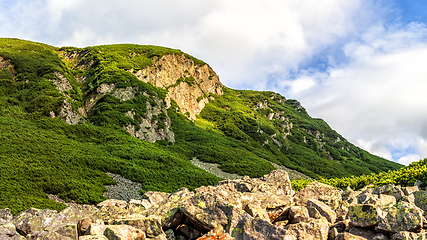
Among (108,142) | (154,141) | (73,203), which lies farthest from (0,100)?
(73,203)

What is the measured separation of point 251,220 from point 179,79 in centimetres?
12291

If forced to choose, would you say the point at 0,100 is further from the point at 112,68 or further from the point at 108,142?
the point at 112,68

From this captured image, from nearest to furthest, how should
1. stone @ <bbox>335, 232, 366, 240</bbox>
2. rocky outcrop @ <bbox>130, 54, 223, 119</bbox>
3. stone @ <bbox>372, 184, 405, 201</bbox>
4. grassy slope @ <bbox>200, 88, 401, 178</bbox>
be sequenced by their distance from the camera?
stone @ <bbox>335, 232, 366, 240</bbox>, stone @ <bbox>372, 184, 405, 201</bbox>, grassy slope @ <bbox>200, 88, 401, 178</bbox>, rocky outcrop @ <bbox>130, 54, 223, 119</bbox>

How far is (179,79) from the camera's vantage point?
12550 centimetres

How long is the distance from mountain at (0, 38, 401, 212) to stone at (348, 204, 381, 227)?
70.8ft

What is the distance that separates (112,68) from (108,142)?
5054 cm

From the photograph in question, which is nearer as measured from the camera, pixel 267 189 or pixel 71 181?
pixel 267 189

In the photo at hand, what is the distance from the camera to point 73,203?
21.2m

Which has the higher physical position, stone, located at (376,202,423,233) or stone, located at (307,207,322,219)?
stone, located at (376,202,423,233)

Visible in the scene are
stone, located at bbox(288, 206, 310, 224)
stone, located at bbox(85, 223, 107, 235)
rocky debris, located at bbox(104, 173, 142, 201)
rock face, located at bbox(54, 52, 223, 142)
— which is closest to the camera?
stone, located at bbox(85, 223, 107, 235)

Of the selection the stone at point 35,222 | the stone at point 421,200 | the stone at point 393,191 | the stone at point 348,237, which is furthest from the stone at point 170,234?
the stone at point 393,191

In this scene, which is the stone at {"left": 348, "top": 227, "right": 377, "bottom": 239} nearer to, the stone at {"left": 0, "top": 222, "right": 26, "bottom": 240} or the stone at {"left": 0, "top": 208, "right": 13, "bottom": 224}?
the stone at {"left": 0, "top": 222, "right": 26, "bottom": 240}

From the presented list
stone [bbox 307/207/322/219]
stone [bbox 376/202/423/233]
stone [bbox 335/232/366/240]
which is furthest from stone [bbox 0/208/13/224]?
stone [bbox 376/202/423/233]

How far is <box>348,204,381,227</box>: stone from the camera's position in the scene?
6.66m
